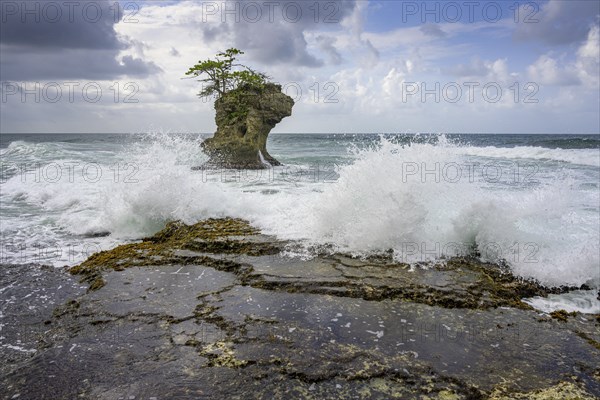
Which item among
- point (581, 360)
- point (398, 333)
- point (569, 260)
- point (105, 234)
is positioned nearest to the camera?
point (581, 360)

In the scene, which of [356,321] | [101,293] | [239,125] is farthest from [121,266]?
[239,125]

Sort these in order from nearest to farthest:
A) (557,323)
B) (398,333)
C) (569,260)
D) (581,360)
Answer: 1. (581,360)
2. (398,333)
3. (557,323)
4. (569,260)

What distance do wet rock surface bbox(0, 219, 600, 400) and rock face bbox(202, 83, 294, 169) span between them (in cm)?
1383

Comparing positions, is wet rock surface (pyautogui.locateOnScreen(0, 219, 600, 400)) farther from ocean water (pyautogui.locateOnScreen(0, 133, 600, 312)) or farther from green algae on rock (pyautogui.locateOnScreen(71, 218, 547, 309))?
ocean water (pyautogui.locateOnScreen(0, 133, 600, 312))

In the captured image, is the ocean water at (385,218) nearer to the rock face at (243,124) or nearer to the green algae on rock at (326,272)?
the green algae on rock at (326,272)

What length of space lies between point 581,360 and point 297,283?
261 centimetres

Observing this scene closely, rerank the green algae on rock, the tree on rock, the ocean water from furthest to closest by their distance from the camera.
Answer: the tree on rock → the ocean water → the green algae on rock

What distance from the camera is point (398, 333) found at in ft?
11.3

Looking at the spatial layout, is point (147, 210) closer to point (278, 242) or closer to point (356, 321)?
point (278, 242)

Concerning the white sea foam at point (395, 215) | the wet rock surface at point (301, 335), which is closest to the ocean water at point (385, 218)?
the white sea foam at point (395, 215)

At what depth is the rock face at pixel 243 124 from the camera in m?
18.8

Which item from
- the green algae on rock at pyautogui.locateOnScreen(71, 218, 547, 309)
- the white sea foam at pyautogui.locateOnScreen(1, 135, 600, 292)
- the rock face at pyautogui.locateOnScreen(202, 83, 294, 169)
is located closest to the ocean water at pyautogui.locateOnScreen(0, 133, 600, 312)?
the white sea foam at pyautogui.locateOnScreen(1, 135, 600, 292)

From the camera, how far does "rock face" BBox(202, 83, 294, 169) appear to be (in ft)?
61.6

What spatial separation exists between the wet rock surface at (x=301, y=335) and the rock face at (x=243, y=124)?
13.8 meters
